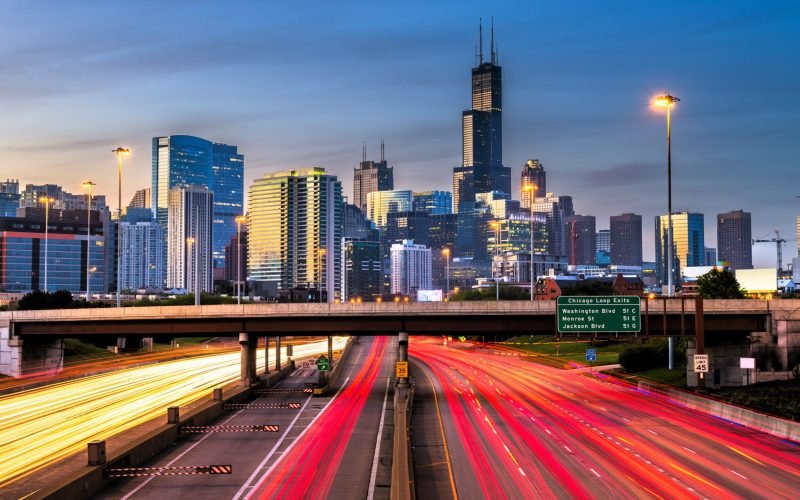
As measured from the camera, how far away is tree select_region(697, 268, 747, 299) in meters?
102

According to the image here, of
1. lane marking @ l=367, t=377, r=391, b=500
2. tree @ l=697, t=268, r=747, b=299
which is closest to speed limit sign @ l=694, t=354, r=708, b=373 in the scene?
lane marking @ l=367, t=377, r=391, b=500

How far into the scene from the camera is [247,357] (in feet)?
270

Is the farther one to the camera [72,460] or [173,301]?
[173,301]

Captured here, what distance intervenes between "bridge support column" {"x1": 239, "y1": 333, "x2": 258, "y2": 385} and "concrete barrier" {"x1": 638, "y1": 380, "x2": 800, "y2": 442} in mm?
35859

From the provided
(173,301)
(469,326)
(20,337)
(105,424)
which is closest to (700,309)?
(469,326)

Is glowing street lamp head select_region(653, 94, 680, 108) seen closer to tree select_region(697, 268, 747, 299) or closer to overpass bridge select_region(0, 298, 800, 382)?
overpass bridge select_region(0, 298, 800, 382)

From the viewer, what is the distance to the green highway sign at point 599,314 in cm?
6838

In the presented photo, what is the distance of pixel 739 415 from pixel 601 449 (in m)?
14.3

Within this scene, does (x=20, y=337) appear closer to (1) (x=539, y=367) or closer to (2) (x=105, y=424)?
(2) (x=105, y=424)

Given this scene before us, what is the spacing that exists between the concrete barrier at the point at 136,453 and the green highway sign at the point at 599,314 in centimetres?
2626

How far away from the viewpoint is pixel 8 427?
52.3 metres

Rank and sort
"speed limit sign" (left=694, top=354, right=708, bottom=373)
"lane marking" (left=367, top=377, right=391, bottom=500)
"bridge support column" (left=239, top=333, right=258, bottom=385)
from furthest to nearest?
"bridge support column" (left=239, top=333, right=258, bottom=385), "speed limit sign" (left=694, top=354, right=708, bottom=373), "lane marking" (left=367, top=377, right=391, bottom=500)

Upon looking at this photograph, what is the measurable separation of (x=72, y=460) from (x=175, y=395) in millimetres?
32086

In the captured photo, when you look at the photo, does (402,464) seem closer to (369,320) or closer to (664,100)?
(369,320)
